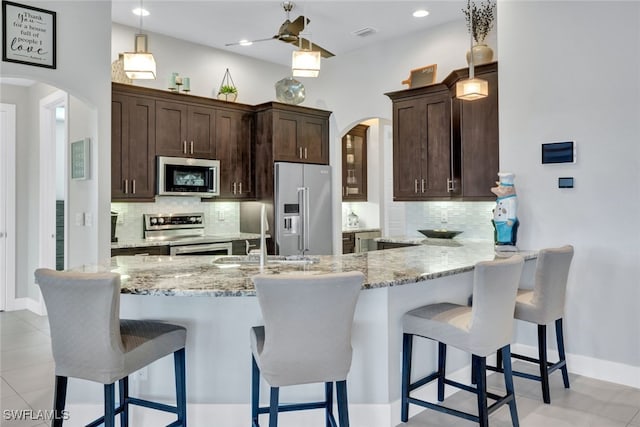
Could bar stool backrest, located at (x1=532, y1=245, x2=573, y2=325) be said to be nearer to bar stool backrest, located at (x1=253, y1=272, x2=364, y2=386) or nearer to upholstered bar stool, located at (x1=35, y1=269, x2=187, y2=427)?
bar stool backrest, located at (x1=253, y1=272, x2=364, y2=386)

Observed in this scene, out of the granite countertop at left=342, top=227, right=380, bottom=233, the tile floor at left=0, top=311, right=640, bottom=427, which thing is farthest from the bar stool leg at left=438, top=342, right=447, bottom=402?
the granite countertop at left=342, top=227, right=380, bottom=233

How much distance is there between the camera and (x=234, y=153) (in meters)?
5.49

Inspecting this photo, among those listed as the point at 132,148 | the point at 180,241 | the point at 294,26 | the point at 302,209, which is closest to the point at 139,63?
the point at 294,26

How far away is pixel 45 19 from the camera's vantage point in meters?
3.48

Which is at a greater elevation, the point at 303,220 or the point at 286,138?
the point at 286,138

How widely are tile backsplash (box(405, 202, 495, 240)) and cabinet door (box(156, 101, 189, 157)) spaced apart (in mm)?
2664

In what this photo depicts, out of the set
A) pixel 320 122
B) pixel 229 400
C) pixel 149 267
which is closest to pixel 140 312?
pixel 149 267

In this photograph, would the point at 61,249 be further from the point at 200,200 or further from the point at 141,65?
the point at 141,65

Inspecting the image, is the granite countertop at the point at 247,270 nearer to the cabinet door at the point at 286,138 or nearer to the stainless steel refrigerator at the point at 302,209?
the stainless steel refrigerator at the point at 302,209

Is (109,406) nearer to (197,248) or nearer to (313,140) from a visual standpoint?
(197,248)

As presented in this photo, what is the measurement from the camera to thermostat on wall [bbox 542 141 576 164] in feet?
11.0

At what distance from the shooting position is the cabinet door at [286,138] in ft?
18.0

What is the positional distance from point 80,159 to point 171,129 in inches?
41.3

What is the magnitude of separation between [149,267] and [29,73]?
1.98 m
